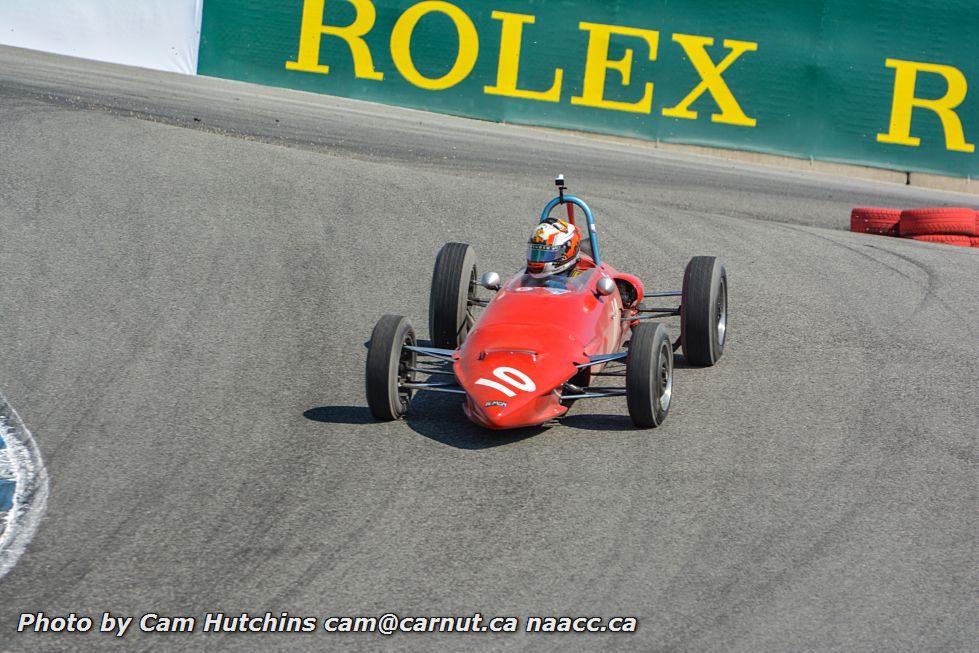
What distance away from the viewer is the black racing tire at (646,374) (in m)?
6.88

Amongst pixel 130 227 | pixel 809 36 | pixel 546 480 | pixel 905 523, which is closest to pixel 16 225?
pixel 130 227

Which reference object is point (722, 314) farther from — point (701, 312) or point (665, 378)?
point (665, 378)

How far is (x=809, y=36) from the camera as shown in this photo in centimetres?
2014

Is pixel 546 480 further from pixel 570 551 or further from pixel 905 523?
pixel 905 523

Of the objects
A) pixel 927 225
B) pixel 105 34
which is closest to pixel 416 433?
pixel 927 225

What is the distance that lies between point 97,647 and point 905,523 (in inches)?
147

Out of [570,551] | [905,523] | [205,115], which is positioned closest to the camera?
[570,551]

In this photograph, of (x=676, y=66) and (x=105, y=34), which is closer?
(x=676, y=66)

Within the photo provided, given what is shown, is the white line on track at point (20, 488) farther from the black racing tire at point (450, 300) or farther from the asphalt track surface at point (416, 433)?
the black racing tire at point (450, 300)

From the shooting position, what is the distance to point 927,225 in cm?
1429

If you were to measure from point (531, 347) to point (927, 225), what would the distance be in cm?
887

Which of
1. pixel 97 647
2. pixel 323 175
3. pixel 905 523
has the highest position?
pixel 323 175

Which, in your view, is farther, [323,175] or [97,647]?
[323,175]

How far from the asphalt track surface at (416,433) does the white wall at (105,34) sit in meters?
7.24
